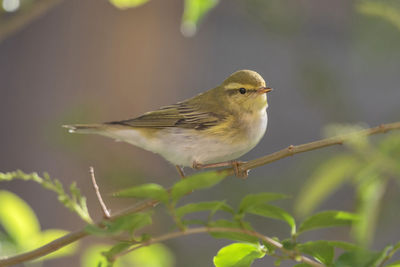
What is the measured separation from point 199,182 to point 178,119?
5.06ft

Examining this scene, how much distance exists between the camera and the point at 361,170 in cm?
116

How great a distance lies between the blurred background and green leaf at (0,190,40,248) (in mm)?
1371

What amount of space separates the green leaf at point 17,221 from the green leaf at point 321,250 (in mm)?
878

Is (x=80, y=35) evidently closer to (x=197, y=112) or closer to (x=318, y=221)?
(x=197, y=112)

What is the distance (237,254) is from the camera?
0.92 metres

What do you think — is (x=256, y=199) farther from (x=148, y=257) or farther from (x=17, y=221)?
(x=17, y=221)

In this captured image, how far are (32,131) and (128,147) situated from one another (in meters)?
0.88

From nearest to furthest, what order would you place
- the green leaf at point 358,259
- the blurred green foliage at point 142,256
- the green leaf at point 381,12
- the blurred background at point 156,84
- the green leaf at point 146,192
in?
the green leaf at point 146,192 < the green leaf at point 358,259 < the green leaf at point 381,12 < the blurred green foliage at point 142,256 < the blurred background at point 156,84

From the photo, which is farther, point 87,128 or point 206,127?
point 206,127

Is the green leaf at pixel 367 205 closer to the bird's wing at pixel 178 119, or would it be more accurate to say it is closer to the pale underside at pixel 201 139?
the pale underside at pixel 201 139

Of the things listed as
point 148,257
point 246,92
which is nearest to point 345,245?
point 148,257

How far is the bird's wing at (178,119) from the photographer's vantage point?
88.6 inches

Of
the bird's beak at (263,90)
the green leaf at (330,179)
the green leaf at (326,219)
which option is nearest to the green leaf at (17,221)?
the green leaf at (330,179)

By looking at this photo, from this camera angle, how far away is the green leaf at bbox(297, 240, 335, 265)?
895 millimetres
